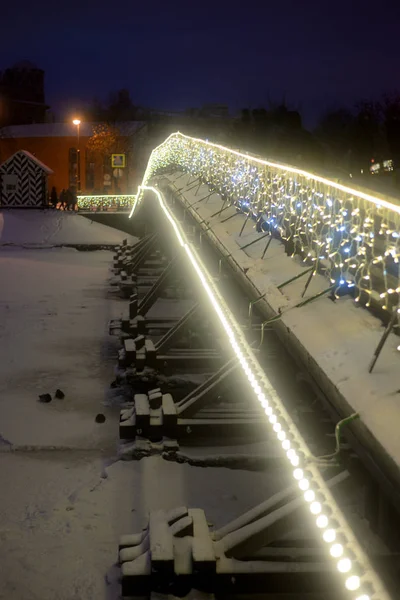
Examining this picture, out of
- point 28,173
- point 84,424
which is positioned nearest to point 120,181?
point 28,173

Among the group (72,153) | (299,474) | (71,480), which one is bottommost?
(72,153)

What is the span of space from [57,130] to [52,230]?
82.9ft

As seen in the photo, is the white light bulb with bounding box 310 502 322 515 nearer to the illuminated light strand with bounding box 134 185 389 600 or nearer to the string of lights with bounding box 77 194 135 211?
the illuminated light strand with bounding box 134 185 389 600

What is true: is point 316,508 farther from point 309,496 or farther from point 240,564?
point 240,564

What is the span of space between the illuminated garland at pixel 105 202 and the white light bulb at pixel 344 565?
41.6 m

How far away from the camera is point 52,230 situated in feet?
119

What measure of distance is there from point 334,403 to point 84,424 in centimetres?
553

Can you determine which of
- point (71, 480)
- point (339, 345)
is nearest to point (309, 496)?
point (339, 345)

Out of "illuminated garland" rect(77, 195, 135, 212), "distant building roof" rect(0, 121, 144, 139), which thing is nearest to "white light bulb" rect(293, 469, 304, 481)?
"illuminated garland" rect(77, 195, 135, 212)

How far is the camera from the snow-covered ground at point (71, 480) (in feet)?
20.4

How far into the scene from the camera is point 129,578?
5699 millimetres

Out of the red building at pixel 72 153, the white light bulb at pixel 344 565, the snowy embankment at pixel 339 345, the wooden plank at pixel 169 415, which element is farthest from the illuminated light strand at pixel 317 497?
the red building at pixel 72 153

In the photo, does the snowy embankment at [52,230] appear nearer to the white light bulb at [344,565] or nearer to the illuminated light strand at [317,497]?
the illuminated light strand at [317,497]

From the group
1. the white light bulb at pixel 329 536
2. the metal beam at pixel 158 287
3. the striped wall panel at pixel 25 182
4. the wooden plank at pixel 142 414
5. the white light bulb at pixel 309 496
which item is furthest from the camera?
the striped wall panel at pixel 25 182
